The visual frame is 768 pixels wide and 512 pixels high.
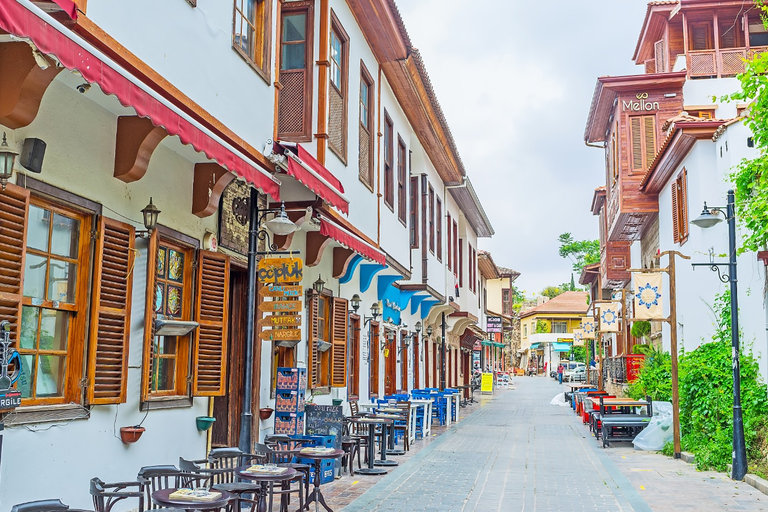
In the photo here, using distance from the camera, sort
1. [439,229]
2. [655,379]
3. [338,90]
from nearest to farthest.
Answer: [338,90], [655,379], [439,229]

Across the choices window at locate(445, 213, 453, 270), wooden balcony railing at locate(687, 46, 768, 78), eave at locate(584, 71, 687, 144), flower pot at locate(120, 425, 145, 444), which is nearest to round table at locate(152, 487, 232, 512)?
flower pot at locate(120, 425, 145, 444)

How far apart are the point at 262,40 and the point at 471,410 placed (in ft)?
67.4

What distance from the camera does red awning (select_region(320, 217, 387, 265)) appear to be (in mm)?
10090

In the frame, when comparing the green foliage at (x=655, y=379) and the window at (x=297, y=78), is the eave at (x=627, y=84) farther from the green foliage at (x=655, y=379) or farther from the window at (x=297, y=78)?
the window at (x=297, y=78)

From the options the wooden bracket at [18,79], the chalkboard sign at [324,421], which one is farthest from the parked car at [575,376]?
the wooden bracket at [18,79]

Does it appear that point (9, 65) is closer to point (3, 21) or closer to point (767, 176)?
point (3, 21)

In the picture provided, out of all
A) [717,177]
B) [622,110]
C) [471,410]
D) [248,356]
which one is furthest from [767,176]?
[471,410]

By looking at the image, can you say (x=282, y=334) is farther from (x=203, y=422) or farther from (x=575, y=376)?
(x=575, y=376)

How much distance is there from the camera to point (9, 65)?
15.8 ft

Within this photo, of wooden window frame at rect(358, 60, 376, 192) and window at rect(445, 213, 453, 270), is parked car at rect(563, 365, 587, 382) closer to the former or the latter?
window at rect(445, 213, 453, 270)

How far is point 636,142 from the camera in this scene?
2022cm

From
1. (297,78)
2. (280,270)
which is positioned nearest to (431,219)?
(297,78)

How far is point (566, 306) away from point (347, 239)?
74.6 m

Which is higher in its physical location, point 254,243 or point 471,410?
point 254,243
